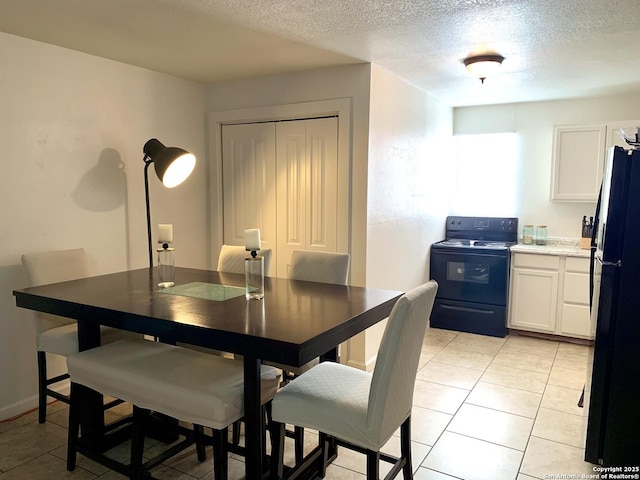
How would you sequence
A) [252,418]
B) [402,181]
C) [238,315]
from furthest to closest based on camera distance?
[402,181]
[238,315]
[252,418]

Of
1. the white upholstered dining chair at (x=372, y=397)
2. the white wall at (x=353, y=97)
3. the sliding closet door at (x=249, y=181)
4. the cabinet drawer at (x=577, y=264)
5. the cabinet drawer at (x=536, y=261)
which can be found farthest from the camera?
the cabinet drawer at (x=536, y=261)

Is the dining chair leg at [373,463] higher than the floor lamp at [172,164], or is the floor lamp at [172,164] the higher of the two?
the floor lamp at [172,164]

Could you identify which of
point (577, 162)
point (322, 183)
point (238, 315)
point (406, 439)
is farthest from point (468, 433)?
point (577, 162)

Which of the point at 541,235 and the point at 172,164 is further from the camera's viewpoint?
the point at 541,235

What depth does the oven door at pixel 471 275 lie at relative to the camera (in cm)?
444

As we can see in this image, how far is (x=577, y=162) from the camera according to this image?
4344 mm

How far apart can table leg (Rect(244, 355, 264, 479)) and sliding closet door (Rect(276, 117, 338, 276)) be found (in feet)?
6.21

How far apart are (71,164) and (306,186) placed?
5.37ft

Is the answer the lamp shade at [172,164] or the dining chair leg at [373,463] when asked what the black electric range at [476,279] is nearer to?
the lamp shade at [172,164]

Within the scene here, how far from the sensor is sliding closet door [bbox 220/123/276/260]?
154 inches

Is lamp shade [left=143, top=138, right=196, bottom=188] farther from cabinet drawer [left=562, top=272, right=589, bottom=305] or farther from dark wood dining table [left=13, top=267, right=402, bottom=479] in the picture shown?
cabinet drawer [left=562, top=272, right=589, bottom=305]

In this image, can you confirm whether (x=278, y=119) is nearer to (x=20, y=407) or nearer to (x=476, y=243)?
(x=476, y=243)

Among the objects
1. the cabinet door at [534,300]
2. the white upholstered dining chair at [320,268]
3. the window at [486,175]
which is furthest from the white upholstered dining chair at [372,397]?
the window at [486,175]

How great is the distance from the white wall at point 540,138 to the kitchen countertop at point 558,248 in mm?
60
